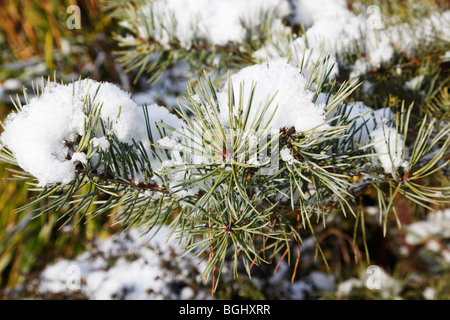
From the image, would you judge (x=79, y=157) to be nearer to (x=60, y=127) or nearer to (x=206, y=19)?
(x=60, y=127)

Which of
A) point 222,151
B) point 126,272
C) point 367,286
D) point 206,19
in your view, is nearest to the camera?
point 222,151

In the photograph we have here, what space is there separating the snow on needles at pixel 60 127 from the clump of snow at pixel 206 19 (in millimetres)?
247

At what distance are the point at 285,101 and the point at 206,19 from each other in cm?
33

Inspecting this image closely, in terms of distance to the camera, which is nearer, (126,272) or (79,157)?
(79,157)

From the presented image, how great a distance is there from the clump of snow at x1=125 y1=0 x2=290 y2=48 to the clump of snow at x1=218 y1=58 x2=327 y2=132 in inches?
10.0

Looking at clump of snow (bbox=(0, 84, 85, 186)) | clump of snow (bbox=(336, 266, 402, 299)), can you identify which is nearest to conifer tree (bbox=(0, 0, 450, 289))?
clump of snow (bbox=(0, 84, 85, 186))

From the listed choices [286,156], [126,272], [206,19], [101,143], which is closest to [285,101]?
[286,156]

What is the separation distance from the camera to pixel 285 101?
241 millimetres

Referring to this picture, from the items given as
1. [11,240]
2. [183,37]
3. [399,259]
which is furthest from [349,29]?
[11,240]

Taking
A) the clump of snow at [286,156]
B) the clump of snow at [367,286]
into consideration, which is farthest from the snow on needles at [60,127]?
the clump of snow at [367,286]

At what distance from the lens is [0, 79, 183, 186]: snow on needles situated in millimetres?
230

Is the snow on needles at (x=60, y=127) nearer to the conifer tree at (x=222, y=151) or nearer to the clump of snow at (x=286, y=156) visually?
the conifer tree at (x=222, y=151)

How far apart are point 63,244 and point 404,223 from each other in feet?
3.98
